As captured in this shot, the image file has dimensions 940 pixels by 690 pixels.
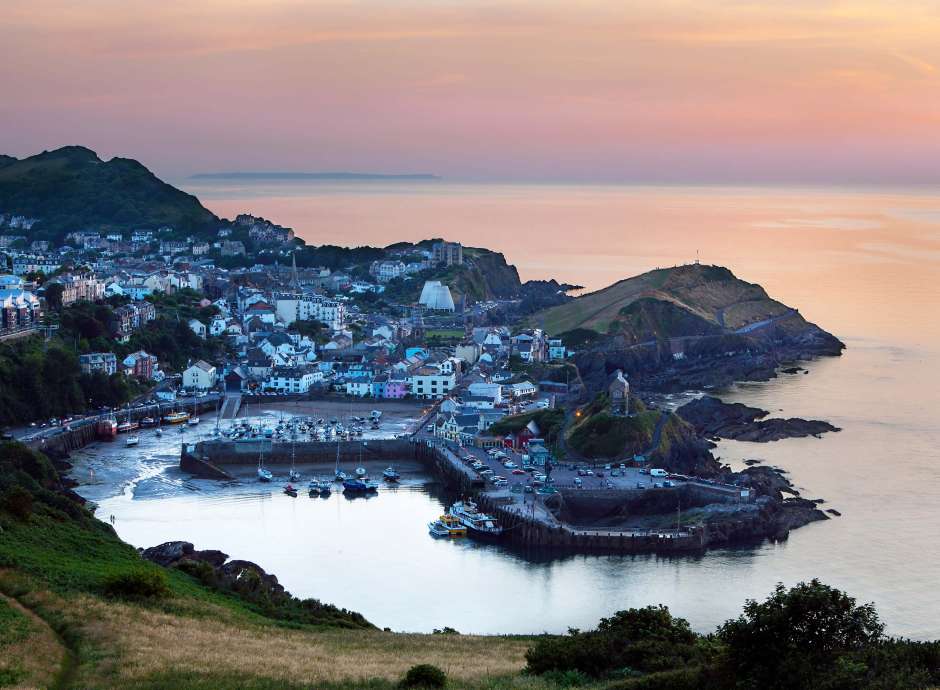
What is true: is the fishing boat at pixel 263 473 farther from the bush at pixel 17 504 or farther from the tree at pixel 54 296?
the tree at pixel 54 296

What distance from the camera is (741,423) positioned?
34344mm

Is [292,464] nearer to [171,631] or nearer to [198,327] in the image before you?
[198,327]

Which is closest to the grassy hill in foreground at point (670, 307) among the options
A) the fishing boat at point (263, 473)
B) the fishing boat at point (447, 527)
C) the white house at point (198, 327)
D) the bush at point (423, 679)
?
the white house at point (198, 327)

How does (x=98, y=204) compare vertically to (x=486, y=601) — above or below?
above

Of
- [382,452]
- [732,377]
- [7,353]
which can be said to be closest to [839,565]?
[382,452]

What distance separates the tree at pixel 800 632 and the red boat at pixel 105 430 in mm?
25866

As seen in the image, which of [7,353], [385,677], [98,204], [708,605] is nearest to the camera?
[385,677]

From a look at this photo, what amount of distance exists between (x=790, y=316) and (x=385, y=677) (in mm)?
45150

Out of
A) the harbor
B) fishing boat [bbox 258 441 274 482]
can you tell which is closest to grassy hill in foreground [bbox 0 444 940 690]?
the harbor

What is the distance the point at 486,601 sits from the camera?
2102 cm

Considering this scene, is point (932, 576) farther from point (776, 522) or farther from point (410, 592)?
point (410, 592)

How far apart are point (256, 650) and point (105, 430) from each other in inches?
859

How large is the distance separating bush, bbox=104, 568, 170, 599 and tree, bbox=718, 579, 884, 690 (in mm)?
7325

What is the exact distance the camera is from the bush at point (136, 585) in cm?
1417
